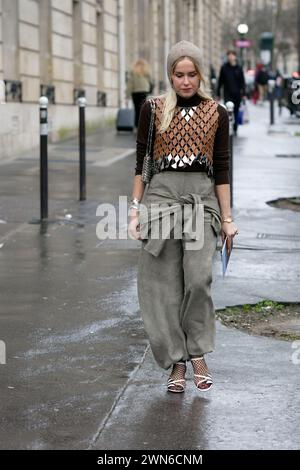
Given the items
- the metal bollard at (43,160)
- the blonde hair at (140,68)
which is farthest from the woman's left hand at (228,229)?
the blonde hair at (140,68)

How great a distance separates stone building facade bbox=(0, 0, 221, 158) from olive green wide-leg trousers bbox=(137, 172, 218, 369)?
9.61 m

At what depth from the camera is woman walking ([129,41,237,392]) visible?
561cm

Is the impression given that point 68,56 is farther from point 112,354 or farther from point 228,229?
point 228,229

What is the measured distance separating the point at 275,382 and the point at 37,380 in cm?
121

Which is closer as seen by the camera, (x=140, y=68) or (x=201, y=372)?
(x=201, y=372)

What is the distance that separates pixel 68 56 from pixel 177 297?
802 inches

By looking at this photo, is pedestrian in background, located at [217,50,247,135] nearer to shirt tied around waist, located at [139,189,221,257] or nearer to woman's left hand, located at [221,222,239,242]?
woman's left hand, located at [221,222,239,242]

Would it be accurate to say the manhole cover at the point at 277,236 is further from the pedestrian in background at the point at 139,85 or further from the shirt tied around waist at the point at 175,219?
the pedestrian in background at the point at 139,85

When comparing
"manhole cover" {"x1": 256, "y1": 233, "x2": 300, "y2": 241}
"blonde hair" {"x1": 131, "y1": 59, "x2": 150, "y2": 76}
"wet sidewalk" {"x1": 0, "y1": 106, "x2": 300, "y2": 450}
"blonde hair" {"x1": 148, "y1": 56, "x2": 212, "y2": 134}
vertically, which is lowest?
"wet sidewalk" {"x1": 0, "y1": 106, "x2": 300, "y2": 450}

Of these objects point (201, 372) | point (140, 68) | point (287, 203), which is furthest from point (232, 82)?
point (201, 372)

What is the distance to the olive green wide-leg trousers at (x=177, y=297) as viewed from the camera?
5.65m

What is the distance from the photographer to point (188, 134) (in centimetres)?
561

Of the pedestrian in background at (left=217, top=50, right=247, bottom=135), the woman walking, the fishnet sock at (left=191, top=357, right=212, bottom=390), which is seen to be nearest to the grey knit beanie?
the woman walking

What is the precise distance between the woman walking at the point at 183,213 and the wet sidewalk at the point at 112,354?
251 millimetres
